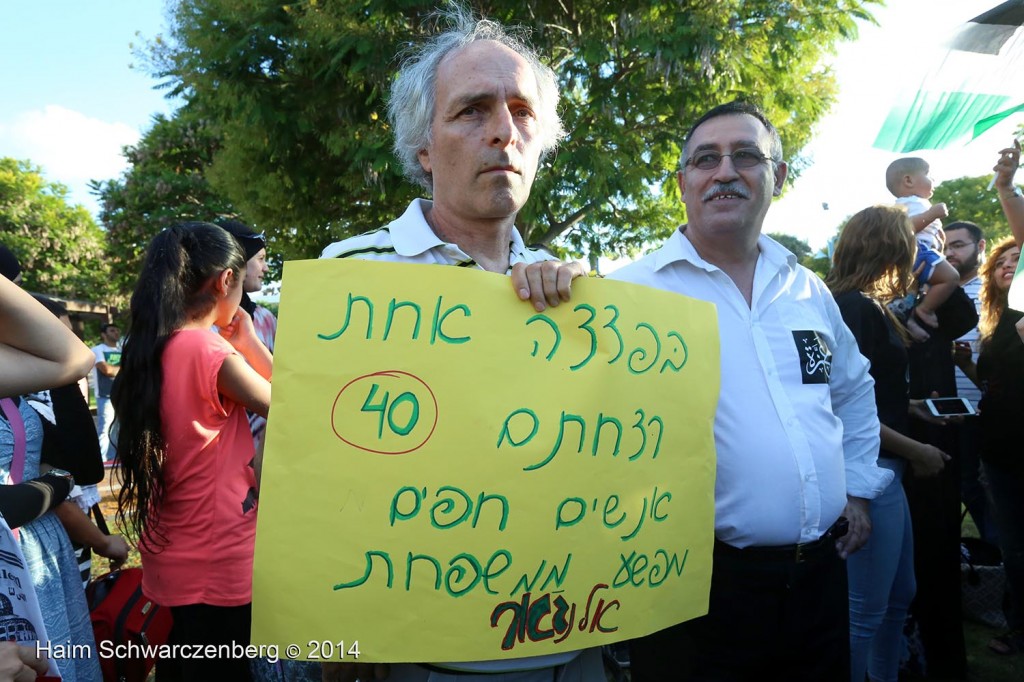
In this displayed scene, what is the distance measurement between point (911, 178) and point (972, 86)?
7.43ft

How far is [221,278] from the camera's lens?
2.26 meters

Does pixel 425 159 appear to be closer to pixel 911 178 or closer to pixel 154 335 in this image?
pixel 154 335

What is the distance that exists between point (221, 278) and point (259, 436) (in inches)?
31.9

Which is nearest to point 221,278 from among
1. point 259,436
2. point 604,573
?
point 259,436

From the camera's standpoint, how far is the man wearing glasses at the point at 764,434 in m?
1.79

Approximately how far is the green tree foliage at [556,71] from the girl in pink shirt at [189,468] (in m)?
5.19

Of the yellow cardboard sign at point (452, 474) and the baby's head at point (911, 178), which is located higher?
the baby's head at point (911, 178)

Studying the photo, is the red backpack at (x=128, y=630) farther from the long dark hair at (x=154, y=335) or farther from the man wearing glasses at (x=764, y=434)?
the man wearing glasses at (x=764, y=434)

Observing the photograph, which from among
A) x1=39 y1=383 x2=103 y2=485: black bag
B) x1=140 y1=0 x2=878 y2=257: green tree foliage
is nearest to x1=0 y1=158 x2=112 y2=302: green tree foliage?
x1=140 y1=0 x2=878 y2=257: green tree foliage

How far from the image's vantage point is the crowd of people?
1411 millimetres

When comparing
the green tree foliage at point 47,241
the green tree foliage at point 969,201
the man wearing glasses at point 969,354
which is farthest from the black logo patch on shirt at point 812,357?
the green tree foliage at point 969,201

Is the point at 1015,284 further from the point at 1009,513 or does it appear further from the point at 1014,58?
the point at 1009,513

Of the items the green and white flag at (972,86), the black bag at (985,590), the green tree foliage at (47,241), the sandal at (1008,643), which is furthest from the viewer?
the green tree foliage at (47,241)

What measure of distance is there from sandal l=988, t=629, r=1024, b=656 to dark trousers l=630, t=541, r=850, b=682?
8.64 feet
